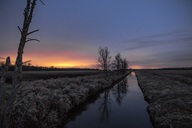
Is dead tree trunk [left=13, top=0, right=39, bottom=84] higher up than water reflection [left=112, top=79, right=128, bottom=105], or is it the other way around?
dead tree trunk [left=13, top=0, right=39, bottom=84]

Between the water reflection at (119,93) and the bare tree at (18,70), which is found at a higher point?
the bare tree at (18,70)

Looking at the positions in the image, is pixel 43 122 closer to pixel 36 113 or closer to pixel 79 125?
pixel 36 113

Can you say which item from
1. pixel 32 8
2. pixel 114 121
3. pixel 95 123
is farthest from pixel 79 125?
pixel 32 8

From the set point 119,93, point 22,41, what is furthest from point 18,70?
point 119,93

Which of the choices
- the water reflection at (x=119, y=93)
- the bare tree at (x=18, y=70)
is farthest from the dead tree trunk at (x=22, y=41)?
the water reflection at (x=119, y=93)

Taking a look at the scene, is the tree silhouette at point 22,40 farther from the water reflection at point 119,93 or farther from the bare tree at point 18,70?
the water reflection at point 119,93

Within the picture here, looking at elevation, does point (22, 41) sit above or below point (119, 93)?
above

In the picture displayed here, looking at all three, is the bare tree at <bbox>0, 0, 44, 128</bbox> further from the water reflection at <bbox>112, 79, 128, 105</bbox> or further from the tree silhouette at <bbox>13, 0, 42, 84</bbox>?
the water reflection at <bbox>112, 79, 128, 105</bbox>

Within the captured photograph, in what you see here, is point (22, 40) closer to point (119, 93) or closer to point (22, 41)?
point (22, 41)

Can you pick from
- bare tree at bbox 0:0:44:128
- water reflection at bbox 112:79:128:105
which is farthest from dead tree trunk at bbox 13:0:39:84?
water reflection at bbox 112:79:128:105

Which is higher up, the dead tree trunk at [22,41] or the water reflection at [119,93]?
the dead tree trunk at [22,41]

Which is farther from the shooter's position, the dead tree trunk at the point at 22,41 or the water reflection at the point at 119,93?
the water reflection at the point at 119,93

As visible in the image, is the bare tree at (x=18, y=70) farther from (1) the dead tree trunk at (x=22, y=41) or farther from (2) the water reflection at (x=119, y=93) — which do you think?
(2) the water reflection at (x=119, y=93)

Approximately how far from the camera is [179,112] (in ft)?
34.2
